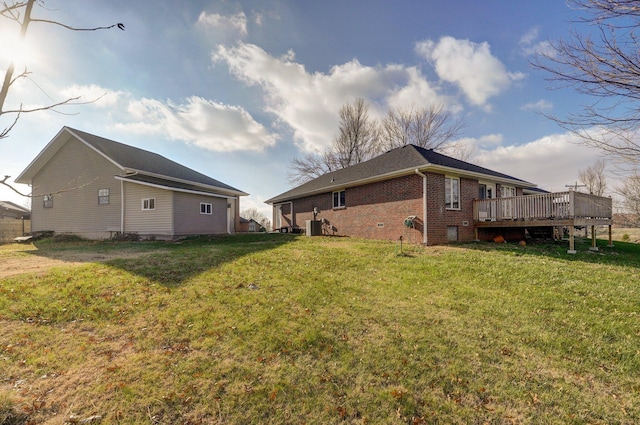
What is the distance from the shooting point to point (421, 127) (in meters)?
→ 27.6

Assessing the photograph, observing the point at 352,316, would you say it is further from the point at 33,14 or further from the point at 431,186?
the point at 431,186

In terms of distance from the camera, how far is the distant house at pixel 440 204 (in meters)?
11.4

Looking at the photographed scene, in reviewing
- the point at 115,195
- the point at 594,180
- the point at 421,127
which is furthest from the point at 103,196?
the point at 594,180

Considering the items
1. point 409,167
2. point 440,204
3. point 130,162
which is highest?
point 130,162

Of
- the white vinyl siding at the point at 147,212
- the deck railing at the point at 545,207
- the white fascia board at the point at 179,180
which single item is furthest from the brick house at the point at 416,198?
the white vinyl siding at the point at 147,212

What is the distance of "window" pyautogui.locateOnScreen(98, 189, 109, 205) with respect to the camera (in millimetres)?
15703

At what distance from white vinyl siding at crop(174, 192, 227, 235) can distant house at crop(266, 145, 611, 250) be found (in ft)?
24.8

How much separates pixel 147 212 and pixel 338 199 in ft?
34.9

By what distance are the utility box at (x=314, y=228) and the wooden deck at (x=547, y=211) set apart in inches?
338

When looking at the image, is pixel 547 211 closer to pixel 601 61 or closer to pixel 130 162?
pixel 601 61

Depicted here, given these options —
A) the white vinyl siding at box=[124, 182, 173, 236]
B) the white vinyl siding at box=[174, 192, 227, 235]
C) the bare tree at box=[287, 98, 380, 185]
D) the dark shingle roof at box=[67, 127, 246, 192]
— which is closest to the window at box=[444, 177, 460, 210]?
the white vinyl siding at box=[174, 192, 227, 235]

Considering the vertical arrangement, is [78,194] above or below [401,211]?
above

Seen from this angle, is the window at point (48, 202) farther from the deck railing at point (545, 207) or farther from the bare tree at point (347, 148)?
the deck railing at point (545, 207)

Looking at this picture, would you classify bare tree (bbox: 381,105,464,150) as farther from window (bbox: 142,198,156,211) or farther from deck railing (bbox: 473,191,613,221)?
window (bbox: 142,198,156,211)
